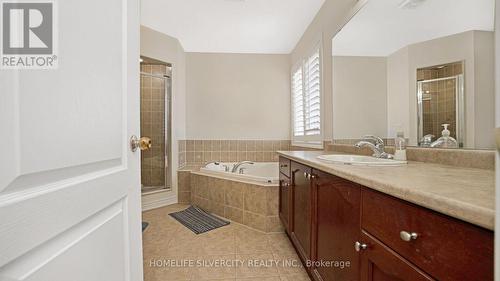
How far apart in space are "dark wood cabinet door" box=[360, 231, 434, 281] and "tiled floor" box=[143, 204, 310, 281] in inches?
37.2

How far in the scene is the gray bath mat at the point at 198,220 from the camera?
8.16 ft

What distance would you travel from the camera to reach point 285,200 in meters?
2.11

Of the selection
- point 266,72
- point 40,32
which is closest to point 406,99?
point 40,32

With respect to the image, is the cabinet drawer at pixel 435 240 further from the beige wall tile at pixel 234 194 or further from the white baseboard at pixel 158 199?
the white baseboard at pixel 158 199

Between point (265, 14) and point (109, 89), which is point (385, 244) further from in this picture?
point (265, 14)

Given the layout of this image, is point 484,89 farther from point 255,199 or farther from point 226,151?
point 226,151

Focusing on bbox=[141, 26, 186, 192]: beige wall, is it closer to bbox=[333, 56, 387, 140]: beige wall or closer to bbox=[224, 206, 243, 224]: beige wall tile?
bbox=[224, 206, 243, 224]: beige wall tile

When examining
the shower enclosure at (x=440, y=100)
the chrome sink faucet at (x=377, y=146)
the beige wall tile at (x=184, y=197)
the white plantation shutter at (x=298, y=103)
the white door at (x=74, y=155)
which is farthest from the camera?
the beige wall tile at (x=184, y=197)

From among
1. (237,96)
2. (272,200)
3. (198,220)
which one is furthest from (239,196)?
(237,96)

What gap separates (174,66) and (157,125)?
935 mm

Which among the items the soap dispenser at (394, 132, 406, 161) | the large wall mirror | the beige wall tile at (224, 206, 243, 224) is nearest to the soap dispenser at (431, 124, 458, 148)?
the large wall mirror

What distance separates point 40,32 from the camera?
476mm

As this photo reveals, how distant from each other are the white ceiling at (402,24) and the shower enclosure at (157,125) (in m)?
2.48

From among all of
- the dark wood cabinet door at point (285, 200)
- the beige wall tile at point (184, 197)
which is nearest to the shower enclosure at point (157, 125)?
the beige wall tile at point (184, 197)
